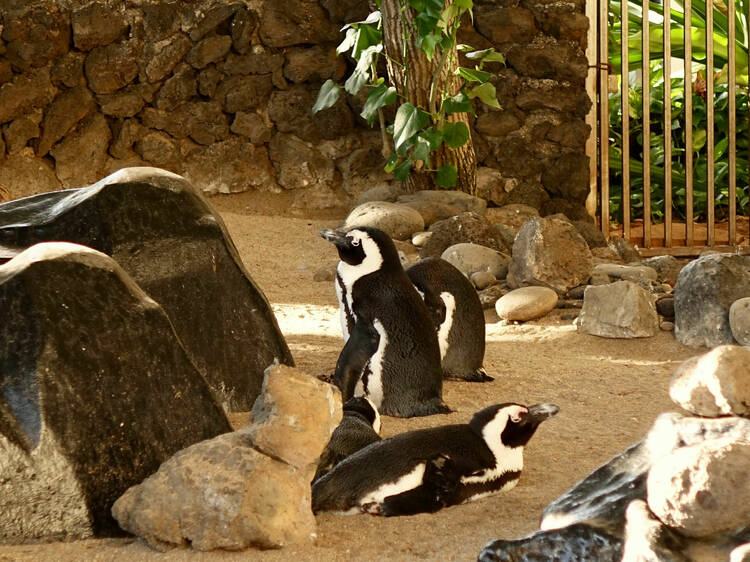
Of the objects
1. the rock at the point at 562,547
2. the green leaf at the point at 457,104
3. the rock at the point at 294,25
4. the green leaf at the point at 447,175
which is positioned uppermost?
the rock at the point at 294,25

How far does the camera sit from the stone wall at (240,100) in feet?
24.2

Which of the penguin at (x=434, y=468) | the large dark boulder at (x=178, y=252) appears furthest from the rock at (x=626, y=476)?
the large dark boulder at (x=178, y=252)

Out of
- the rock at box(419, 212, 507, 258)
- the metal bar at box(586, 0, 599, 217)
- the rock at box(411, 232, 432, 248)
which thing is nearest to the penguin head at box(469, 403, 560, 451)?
the rock at box(419, 212, 507, 258)

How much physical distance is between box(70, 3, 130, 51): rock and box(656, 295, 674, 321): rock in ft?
14.5

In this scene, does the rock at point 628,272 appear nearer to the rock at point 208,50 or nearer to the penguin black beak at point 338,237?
the penguin black beak at point 338,237

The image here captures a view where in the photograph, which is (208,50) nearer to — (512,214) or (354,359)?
(512,214)

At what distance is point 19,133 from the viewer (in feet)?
24.1

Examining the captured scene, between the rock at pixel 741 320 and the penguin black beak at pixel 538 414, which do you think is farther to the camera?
the rock at pixel 741 320

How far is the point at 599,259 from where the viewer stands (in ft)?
22.0

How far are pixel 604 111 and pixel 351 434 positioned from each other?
5.41 m

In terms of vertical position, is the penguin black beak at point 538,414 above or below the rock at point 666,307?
above

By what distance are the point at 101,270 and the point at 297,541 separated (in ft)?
2.93

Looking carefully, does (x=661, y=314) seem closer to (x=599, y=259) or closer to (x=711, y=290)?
(x=711, y=290)

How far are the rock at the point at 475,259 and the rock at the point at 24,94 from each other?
3.31 metres
